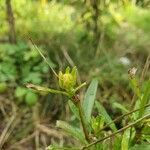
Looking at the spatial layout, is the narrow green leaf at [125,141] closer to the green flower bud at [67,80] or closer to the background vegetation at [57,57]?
the green flower bud at [67,80]

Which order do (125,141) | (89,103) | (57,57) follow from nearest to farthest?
(125,141), (89,103), (57,57)

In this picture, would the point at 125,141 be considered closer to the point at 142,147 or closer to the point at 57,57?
the point at 142,147

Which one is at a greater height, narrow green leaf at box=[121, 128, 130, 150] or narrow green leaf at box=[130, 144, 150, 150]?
narrow green leaf at box=[121, 128, 130, 150]

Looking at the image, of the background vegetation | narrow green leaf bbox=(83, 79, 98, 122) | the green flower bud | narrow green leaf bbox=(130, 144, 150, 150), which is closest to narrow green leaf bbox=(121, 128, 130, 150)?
narrow green leaf bbox=(130, 144, 150, 150)

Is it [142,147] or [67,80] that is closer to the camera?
[67,80]

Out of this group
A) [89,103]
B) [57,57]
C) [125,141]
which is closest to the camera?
[125,141]

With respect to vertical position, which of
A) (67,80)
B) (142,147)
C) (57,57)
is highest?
(67,80)

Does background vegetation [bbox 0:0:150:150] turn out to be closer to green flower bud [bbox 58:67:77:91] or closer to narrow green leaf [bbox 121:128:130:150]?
narrow green leaf [bbox 121:128:130:150]

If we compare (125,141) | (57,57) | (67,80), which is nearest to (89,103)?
(125,141)

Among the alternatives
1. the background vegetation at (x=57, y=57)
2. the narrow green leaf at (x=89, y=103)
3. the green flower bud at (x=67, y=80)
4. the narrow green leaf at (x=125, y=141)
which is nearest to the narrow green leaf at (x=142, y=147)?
the narrow green leaf at (x=125, y=141)
